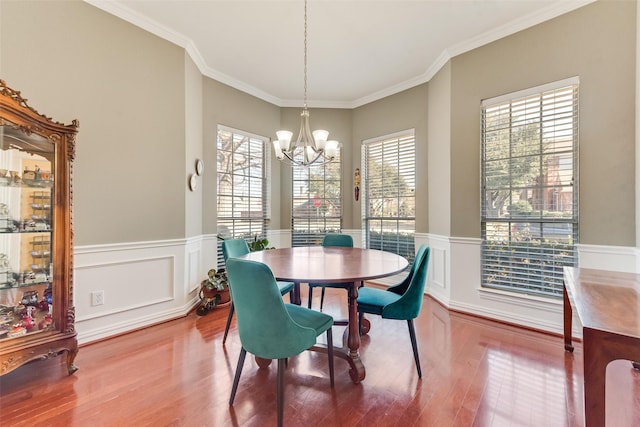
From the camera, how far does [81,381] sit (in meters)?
1.89

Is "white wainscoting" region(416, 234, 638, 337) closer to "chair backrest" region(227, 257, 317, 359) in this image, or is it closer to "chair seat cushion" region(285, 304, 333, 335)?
"chair seat cushion" region(285, 304, 333, 335)

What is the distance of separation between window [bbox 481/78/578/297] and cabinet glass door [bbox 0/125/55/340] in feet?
12.7

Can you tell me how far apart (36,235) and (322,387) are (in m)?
2.25

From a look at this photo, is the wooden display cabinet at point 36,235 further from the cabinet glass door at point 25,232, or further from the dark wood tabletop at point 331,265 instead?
the dark wood tabletop at point 331,265

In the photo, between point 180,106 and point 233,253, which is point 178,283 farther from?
point 180,106

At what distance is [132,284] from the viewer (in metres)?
2.66

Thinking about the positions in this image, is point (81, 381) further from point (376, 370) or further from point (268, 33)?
point (268, 33)

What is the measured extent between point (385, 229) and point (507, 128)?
2026mm

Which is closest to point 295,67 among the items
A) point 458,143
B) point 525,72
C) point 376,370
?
point 458,143

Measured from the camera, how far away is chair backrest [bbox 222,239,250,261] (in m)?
2.49

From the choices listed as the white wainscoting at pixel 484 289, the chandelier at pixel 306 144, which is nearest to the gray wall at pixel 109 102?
the chandelier at pixel 306 144

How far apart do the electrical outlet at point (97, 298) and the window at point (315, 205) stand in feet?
8.55

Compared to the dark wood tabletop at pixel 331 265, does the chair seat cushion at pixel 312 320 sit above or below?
below

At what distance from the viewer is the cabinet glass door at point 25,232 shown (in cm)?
183
